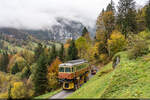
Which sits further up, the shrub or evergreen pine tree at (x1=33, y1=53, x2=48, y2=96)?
evergreen pine tree at (x1=33, y1=53, x2=48, y2=96)

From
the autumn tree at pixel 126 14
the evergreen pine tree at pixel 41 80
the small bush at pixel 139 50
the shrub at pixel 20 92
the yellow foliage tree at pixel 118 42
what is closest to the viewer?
the small bush at pixel 139 50

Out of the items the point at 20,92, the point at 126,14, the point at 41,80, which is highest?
the point at 126,14

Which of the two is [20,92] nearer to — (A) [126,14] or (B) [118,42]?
(B) [118,42]

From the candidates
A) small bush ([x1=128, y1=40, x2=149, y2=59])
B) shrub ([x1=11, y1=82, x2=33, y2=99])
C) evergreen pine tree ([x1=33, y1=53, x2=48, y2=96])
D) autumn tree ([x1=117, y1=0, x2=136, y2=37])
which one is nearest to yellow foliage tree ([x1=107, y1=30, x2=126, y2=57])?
autumn tree ([x1=117, y1=0, x2=136, y2=37])

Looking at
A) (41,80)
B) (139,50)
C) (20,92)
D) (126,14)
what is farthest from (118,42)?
(20,92)

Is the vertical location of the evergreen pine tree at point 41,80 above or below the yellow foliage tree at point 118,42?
below

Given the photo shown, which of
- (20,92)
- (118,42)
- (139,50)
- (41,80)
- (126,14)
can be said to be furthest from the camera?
(20,92)

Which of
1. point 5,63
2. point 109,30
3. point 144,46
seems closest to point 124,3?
point 109,30

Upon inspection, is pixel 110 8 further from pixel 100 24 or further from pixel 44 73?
pixel 44 73

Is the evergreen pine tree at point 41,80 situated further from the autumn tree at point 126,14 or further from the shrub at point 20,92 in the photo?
the autumn tree at point 126,14

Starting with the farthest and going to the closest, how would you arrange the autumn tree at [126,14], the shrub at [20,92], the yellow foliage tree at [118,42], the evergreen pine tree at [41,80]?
the autumn tree at [126,14] → the shrub at [20,92] → the evergreen pine tree at [41,80] → the yellow foliage tree at [118,42]

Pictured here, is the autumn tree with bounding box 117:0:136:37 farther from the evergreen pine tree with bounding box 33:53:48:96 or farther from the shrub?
the shrub

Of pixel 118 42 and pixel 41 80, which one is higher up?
pixel 118 42

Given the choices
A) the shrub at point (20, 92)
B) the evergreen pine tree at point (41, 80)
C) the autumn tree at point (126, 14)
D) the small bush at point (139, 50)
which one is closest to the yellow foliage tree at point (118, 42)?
the autumn tree at point (126, 14)
